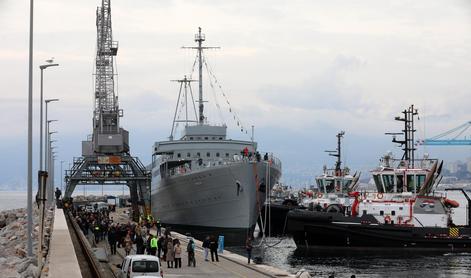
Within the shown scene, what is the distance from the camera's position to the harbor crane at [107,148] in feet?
289

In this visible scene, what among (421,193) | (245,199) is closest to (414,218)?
(421,193)

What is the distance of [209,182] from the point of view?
2643 inches

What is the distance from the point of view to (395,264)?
50.0 metres

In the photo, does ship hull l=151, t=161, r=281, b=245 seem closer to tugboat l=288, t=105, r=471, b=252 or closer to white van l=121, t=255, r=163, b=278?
tugboat l=288, t=105, r=471, b=252

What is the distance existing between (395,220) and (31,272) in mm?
35169

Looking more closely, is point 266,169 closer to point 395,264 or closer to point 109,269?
point 395,264

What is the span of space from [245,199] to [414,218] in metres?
13.8

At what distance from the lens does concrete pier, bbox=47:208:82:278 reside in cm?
2655

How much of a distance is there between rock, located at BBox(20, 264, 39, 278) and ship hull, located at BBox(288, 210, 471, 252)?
30811mm

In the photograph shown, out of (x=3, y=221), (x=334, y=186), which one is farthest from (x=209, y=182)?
(x=3, y=221)

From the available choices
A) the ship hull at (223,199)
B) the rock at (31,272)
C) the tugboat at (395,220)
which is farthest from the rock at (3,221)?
the rock at (31,272)

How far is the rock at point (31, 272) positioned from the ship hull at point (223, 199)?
3223 cm

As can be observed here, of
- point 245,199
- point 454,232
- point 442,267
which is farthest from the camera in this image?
point 245,199

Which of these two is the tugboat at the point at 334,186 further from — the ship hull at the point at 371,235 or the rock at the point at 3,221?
the rock at the point at 3,221
